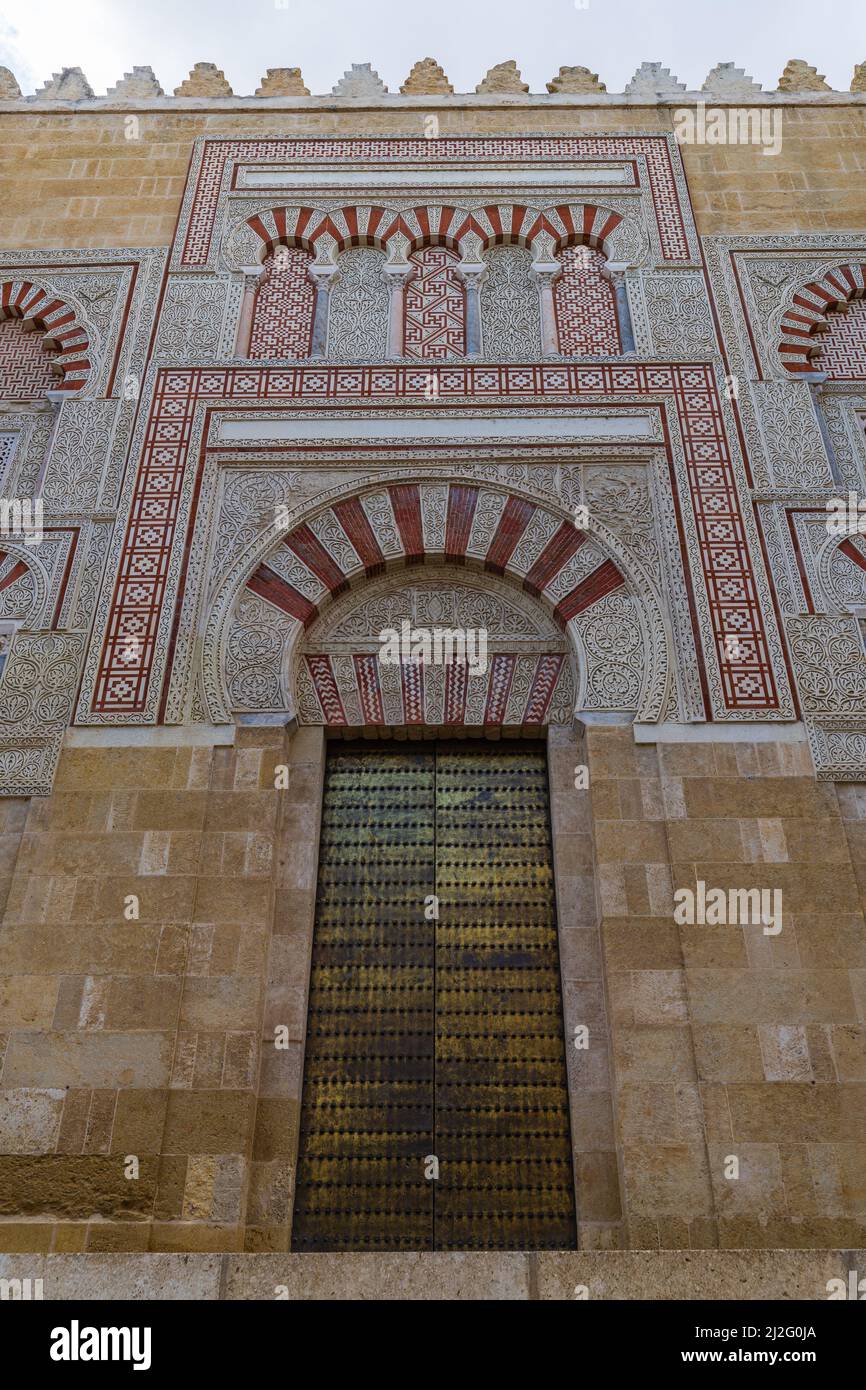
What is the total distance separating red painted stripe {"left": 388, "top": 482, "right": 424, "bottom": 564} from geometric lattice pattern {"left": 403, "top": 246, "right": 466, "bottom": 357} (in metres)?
0.95

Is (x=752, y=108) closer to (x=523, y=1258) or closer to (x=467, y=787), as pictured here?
(x=467, y=787)

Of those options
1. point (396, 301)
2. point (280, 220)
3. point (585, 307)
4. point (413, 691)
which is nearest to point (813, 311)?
point (585, 307)

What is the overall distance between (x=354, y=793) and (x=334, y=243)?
3.28 metres

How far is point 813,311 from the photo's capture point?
18.4ft

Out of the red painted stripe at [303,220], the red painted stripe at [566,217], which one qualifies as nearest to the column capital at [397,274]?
the red painted stripe at [303,220]

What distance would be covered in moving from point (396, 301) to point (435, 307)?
211 millimetres

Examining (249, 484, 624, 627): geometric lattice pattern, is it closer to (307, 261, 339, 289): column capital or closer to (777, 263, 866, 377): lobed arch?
(307, 261, 339, 289): column capital

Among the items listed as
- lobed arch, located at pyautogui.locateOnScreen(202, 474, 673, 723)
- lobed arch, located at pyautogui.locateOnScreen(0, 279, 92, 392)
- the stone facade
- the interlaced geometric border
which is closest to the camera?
the stone facade

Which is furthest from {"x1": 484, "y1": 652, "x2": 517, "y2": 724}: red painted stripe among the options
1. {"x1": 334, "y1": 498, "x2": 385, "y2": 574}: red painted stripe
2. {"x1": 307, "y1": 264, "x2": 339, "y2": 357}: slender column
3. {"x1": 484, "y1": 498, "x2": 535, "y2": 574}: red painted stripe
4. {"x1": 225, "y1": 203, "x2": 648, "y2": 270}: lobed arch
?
{"x1": 225, "y1": 203, "x2": 648, "y2": 270}: lobed arch

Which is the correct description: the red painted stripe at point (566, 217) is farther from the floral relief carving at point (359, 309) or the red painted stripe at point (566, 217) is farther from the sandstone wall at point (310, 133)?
the floral relief carving at point (359, 309)

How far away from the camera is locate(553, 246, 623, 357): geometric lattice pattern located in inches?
218
